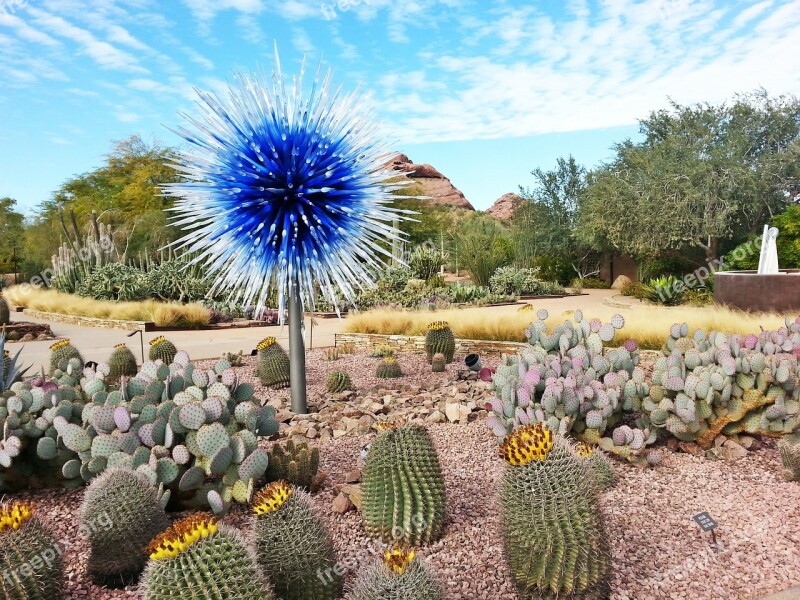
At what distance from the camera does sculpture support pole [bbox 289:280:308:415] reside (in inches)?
201

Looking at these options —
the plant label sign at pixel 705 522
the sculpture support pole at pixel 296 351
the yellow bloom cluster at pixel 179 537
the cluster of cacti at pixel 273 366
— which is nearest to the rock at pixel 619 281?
the cluster of cacti at pixel 273 366

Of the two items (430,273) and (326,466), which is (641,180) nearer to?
(430,273)

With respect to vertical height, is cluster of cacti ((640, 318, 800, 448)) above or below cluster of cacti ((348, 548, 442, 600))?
above

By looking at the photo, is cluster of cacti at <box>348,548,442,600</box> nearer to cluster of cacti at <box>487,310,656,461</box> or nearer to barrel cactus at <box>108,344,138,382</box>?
cluster of cacti at <box>487,310,656,461</box>

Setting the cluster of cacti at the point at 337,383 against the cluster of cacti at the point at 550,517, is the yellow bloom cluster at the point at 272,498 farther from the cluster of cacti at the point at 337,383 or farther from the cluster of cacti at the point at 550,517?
the cluster of cacti at the point at 337,383

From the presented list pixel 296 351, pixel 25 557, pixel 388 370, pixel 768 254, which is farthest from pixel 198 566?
pixel 768 254

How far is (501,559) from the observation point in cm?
293

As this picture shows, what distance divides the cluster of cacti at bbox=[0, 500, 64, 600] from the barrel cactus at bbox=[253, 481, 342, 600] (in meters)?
0.83

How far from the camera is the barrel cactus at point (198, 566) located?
1936 mm

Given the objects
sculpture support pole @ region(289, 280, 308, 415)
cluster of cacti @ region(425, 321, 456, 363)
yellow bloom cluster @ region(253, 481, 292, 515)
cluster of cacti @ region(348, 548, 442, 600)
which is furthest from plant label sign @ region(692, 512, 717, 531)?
cluster of cacti @ region(425, 321, 456, 363)

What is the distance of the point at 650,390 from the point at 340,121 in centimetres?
293

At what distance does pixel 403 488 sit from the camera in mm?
3018

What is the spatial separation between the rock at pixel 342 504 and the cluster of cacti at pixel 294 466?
→ 8.9 inches

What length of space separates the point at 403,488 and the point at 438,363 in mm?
4448
